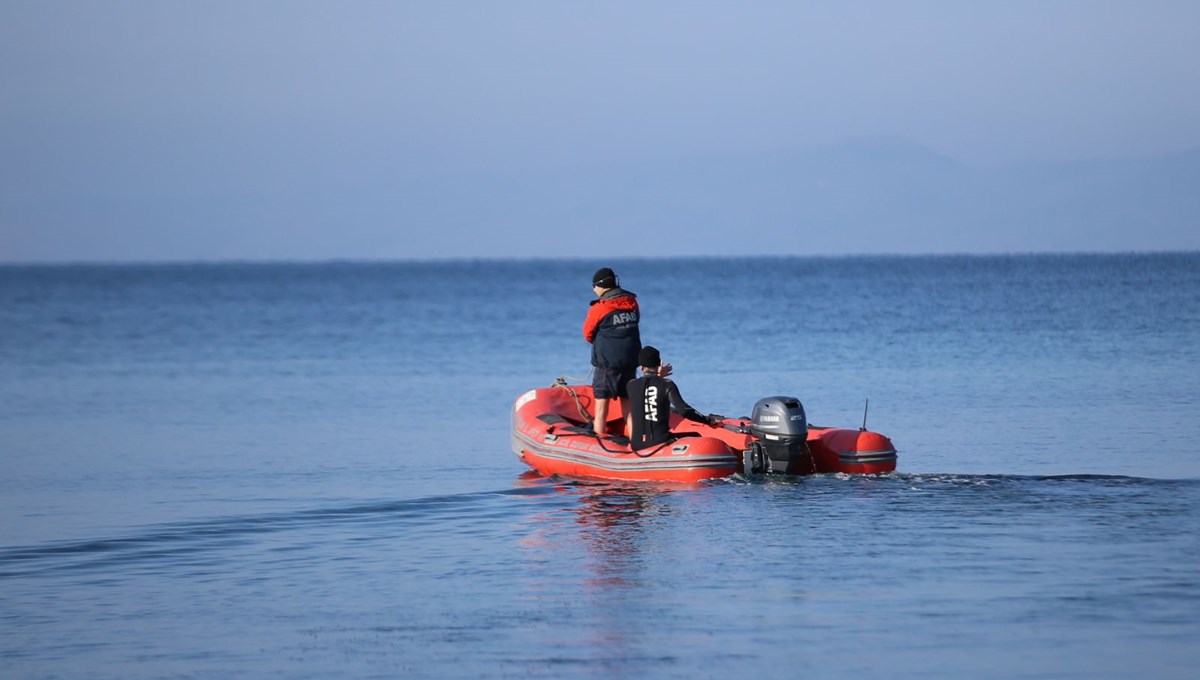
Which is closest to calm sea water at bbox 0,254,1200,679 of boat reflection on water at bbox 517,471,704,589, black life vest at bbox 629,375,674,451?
boat reflection on water at bbox 517,471,704,589

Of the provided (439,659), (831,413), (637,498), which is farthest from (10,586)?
(831,413)

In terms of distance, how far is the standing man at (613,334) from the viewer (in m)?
13.1

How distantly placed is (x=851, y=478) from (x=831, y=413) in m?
6.83

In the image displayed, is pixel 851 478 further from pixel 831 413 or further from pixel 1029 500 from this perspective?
pixel 831 413

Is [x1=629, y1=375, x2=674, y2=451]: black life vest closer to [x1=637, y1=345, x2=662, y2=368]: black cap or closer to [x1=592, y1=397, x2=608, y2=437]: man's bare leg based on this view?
[x1=637, y1=345, x2=662, y2=368]: black cap

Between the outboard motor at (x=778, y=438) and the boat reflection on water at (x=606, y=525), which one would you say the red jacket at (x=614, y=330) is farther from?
the outboard motor at (x=778, y=438)

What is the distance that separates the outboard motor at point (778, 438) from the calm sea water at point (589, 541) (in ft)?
0.60

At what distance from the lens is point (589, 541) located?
33.4 ft

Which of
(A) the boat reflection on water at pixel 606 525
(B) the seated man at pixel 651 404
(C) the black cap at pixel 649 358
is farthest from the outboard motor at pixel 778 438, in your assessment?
(C) the black cap at pixel 649 358

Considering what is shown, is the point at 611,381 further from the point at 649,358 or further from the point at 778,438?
the point at 778,438

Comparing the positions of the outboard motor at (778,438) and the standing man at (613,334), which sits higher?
the standing man at (613,334)

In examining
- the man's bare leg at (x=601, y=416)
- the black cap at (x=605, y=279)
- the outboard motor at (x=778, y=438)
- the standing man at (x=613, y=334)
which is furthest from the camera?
the man's bare leg at (x=601, y=416)

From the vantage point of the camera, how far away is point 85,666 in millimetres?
7543

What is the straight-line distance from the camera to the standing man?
13.1 m
